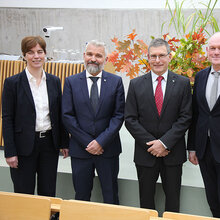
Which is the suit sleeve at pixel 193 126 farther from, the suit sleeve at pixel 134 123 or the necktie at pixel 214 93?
the suit sleeve at pixel 134 123

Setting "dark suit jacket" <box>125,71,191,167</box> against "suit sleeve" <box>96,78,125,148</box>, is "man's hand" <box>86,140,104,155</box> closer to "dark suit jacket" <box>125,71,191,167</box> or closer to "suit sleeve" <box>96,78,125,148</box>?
"suit sleeve" <box>96,78,125,148</box>

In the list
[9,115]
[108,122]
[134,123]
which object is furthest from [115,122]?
[9,115]

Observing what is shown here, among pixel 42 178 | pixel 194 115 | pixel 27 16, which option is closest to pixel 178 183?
pixel 194 115

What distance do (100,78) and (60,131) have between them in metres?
0.51

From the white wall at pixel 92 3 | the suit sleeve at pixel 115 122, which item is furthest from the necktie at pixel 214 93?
the white wall at pixel 92 3

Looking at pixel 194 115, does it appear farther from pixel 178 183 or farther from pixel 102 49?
pixel 102 49

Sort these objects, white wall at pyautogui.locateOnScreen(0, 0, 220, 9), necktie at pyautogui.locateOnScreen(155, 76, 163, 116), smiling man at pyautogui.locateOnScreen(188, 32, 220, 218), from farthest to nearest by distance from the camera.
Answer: white wall at pyautogui.locateOnScreen(0, 0, 220, 9)
necktie at pyautogui.locateOnScreen(155, 76, 163, 116)
smiling man at pyautogui.locateOnScreen(188, 32, 220, 218)

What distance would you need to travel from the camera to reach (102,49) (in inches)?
96.8

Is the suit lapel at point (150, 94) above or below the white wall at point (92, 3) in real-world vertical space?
below

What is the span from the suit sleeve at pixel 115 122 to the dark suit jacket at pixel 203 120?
0.52m

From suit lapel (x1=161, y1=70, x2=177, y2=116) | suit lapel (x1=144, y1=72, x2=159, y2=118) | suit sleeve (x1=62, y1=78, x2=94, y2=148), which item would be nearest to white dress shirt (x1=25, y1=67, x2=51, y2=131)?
suit sleeve (x1=62, y1=78, x2=94, y2=148)

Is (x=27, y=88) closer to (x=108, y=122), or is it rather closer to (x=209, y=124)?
(x=108, y=122)

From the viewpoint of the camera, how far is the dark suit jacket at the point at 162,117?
92.3 inches

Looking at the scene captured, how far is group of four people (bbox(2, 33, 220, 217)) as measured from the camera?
2340mm
